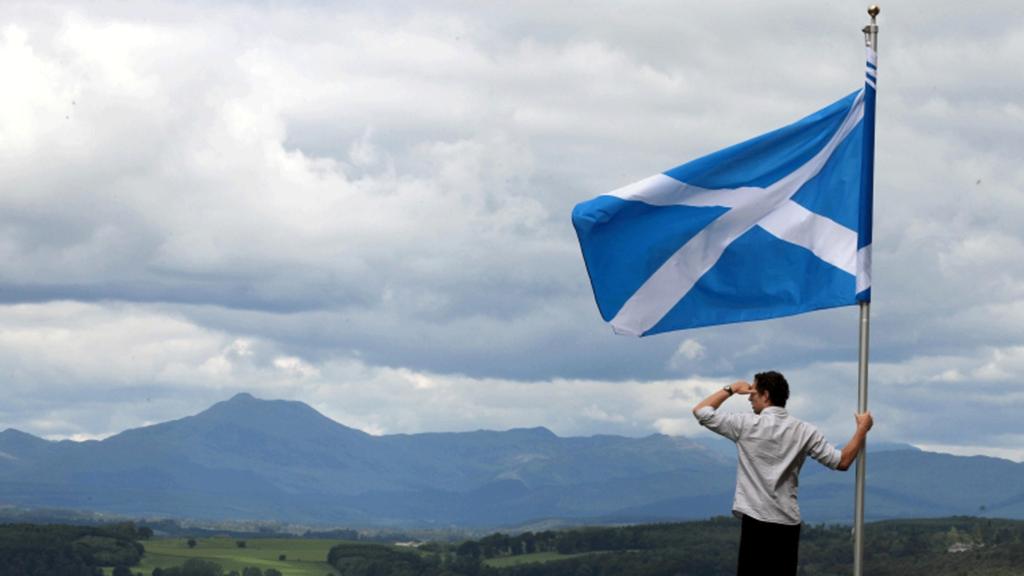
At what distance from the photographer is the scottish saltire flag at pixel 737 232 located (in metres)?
20.8

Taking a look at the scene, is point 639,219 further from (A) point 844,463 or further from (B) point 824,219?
(A) point 844,463

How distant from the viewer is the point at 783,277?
20891 millimetres

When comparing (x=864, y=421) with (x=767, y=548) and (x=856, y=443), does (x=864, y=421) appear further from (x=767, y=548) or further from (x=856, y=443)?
(x=767, y=548)

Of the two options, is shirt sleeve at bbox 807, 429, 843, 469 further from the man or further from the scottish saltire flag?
the scottish saltire flag

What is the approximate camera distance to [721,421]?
57.3 ft

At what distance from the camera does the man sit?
17.4 meters

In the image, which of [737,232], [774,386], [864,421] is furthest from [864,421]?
[737,232]

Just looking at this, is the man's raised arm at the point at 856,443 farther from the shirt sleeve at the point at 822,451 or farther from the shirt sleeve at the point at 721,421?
the shirt sleeve at the point at 721,421

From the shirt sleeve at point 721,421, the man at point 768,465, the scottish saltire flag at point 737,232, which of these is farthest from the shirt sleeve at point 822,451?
the scottish saltire flag at point 737,232

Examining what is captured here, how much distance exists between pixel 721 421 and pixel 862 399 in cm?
230

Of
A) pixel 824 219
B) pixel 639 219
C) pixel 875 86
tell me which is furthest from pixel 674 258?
pixel 875 86

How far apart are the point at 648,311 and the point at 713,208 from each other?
162cm

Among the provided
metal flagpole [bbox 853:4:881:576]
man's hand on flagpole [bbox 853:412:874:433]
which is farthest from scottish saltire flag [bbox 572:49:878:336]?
man's hand on flagpole [bbox 853:412:874:433]

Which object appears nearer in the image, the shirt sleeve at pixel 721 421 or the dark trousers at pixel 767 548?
the shirt sleeve at pixel 721 421
